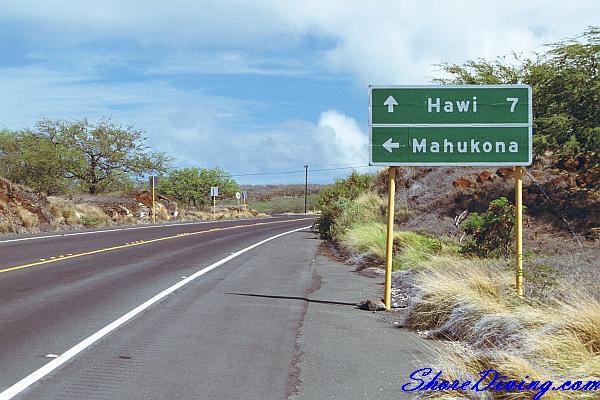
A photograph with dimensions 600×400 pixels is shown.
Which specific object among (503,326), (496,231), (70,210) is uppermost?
(70,210)

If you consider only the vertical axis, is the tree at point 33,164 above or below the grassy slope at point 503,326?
above

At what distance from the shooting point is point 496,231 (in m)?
15.9

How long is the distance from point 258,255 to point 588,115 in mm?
12525

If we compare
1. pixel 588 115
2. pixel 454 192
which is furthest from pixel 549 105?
pixel 454 192

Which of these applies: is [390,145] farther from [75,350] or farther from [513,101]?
[75,350]

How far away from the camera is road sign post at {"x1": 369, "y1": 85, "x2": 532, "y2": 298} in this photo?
37.2 ft

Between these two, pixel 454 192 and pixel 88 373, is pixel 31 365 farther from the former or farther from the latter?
pixel 454 192

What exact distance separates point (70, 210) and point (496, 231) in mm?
27689

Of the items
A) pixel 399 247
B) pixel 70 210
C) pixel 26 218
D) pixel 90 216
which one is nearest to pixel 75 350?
pixel 399 247

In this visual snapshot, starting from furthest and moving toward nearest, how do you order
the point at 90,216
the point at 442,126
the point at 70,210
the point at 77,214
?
1. the point at 90,216
2. the point at 77,214
3. the point at 70,210
4. the point at 442,126

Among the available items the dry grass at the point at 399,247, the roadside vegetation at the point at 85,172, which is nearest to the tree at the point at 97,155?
the roadside vegetation at the point at 85,172

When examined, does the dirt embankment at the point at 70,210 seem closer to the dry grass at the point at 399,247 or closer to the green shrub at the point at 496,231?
the dry grass at the point at 399,247

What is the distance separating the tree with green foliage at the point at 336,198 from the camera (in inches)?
1169

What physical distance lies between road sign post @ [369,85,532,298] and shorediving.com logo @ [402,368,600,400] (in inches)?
201
